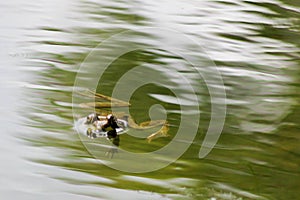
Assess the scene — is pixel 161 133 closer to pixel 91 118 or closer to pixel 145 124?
pixel 145 124

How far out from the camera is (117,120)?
2.35m

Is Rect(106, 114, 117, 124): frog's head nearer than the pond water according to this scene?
No

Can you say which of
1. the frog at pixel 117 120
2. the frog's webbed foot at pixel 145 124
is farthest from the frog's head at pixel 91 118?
the frog's webbed foot at pixel 145 124

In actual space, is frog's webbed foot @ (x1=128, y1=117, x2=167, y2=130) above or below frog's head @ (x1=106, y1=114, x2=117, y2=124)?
below

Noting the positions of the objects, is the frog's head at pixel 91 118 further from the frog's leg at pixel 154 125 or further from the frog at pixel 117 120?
the frog's leg at pixel 154 125

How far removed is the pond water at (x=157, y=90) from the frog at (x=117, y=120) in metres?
0.04

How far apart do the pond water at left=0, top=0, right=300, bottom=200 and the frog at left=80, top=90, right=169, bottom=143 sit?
4cm

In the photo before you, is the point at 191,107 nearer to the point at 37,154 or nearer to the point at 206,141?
the point at 206,141

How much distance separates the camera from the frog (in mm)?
2266

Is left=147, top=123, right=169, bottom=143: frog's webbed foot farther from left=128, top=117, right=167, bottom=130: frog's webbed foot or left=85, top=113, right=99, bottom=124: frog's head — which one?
left=85, top=113, right=99, bottom=124: frog's head

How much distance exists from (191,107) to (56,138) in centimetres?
62

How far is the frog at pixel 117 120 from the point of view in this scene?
2266mm

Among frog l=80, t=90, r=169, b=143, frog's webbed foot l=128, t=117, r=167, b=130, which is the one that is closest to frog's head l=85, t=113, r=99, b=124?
frog l=80, t=90, r=169, b=143

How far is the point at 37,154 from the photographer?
6.77 feet
